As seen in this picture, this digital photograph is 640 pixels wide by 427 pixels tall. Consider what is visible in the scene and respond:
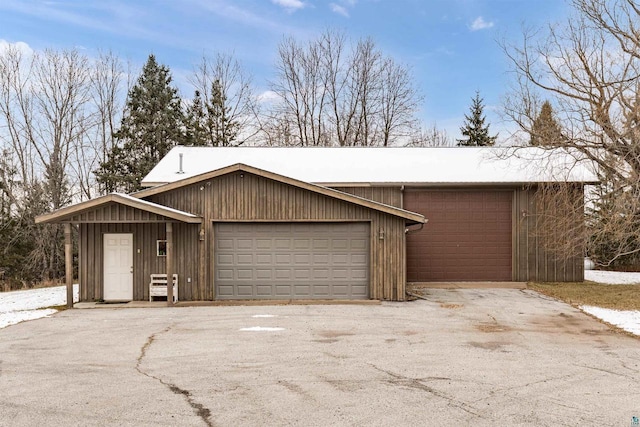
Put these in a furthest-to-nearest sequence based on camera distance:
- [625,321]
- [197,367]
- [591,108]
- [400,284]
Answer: [591,108], [400,284], [625,321], [197,367]

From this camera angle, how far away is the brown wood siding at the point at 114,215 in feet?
37.7

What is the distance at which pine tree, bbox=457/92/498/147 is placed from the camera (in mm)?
34844

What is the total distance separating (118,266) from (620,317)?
11835 mm

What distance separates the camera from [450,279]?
52.3ft

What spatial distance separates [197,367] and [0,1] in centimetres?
1739

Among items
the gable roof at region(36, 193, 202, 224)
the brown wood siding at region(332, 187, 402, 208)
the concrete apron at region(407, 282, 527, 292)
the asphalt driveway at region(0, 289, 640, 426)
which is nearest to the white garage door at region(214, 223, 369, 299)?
the gable roof at region(36, 193, 202, 224)

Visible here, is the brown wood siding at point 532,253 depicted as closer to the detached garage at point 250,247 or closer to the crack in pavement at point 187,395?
the detached garage at point 250,247

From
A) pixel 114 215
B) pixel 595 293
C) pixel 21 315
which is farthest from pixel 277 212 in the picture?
pixel 595 293

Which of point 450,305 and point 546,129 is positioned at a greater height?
point 546,129

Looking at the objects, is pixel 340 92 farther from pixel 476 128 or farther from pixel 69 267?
pixel 69 267

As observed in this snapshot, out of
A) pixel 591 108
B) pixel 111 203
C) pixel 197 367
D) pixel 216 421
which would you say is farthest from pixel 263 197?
pixel 591 108

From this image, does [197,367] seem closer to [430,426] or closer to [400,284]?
[430,426]

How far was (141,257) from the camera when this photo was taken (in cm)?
1250

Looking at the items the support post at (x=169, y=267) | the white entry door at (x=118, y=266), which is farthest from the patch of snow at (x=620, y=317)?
the white entry door at (x=118, y=266)
